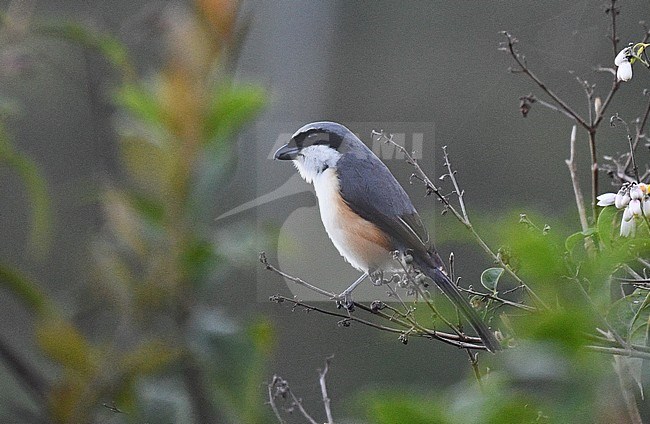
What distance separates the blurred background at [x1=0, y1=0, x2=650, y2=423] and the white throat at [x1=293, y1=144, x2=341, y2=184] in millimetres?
58

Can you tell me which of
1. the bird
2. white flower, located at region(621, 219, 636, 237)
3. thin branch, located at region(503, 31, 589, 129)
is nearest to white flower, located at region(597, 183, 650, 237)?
white flower, located at region(621, 219, 636, 237)

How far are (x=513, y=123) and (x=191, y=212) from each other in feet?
6.85

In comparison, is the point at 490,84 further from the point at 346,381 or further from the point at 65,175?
the point at 65,175

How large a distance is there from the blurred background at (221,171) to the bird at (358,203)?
37 mm

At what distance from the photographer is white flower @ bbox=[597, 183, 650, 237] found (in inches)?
28.7

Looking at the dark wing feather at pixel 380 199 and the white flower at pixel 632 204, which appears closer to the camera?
the white flower at pixel 632 204

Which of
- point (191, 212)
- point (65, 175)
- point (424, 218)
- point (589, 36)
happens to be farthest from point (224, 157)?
point (65, 175)

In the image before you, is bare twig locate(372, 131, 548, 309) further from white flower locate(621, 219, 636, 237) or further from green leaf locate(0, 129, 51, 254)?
green leaf locate(0, 129, 51, 254)

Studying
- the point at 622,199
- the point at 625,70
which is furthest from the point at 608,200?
the point at 625,70

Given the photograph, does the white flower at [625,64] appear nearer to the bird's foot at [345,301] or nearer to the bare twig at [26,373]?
the bird's foot at [345,301]

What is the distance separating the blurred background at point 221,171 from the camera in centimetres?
39

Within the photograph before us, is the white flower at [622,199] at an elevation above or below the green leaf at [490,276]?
above

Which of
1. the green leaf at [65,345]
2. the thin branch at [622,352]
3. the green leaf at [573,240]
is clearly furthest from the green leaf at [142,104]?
the green leaf at [573,240]

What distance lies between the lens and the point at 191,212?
40 centimetres
